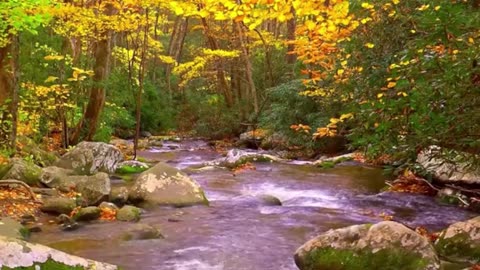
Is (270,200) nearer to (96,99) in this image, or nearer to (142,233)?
(142,233)

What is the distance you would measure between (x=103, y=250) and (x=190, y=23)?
28912 mm

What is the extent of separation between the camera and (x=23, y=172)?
10352 millimetres

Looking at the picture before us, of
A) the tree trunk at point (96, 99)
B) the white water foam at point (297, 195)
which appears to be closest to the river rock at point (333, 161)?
the white water foam at point (297, 195)

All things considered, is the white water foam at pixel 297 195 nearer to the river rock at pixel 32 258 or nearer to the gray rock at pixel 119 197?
the gray rock at pixel 119 197

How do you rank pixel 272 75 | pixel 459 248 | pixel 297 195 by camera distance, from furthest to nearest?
pixel 272 75, pixel 297 195, pixel 459 248

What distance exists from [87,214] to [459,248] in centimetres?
566

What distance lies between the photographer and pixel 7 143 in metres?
11.5

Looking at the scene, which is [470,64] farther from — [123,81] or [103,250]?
[123,81]

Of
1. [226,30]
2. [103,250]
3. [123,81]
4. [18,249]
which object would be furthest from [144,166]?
[226,30]

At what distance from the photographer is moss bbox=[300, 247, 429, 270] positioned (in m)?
5.98

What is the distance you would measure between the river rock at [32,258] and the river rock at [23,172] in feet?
19.5

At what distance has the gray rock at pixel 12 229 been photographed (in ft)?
22.9

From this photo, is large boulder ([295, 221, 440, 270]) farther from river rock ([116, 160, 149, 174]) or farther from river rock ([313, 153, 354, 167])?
river rock ([313, 153, 354, 167])

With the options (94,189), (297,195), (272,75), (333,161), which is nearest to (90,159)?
(94,189)
